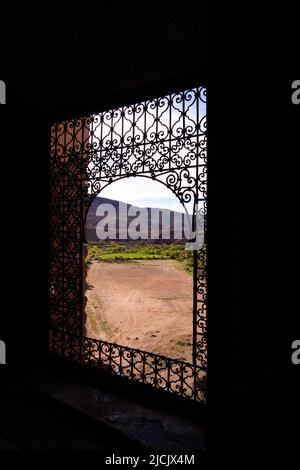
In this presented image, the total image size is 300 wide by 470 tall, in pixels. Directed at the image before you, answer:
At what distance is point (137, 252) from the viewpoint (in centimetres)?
4884

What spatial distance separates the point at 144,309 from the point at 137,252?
28757 mm

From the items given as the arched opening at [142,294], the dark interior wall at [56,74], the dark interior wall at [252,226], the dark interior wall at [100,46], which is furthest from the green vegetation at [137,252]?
the dark interior wall at [252,226]

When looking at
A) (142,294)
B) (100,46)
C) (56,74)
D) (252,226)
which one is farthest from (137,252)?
(252,226)

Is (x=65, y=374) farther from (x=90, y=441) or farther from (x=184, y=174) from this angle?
(x=184, y=174)

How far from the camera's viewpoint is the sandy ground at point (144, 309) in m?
14.7

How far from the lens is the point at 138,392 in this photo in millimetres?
3539

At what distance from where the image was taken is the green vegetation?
142ft

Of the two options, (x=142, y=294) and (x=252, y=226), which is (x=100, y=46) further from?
(x=142, y=294)

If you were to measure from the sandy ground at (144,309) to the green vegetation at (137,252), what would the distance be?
6.44 meters

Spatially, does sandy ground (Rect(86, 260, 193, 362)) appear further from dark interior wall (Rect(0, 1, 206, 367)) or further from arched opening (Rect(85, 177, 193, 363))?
dark interior wall (Rect(0, 1, 206, 367))

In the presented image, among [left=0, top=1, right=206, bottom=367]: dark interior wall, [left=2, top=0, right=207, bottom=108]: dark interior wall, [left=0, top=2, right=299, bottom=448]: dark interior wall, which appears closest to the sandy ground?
[left=0, top=1, right=206, bottom=367]: dark interior wall

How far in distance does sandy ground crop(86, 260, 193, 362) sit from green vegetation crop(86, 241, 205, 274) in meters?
6.44

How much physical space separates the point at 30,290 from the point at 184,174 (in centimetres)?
245

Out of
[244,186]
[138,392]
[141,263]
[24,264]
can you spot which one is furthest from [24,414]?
[141,263]
